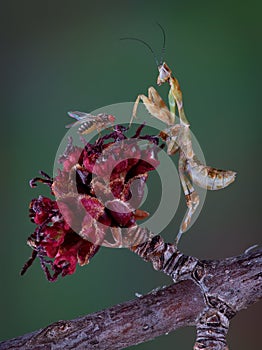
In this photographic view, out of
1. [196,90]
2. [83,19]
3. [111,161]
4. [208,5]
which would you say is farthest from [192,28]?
[111,161]

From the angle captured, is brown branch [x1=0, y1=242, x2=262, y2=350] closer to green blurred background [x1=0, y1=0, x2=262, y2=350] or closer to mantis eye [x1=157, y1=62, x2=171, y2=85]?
mantis eye [x1=157, y1=62, x2=171, y2=85]

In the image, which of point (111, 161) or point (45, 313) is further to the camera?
point (45, 313)

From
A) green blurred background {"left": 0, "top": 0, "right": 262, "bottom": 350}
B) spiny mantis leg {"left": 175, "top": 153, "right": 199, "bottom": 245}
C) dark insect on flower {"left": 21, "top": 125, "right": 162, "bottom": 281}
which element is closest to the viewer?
dark insect on flower {"left": 21, "top": 125, "right": 162, "bottom": 281}

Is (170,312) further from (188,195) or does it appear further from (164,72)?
(164,72)

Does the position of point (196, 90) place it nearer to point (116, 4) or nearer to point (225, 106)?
point (225, 106)

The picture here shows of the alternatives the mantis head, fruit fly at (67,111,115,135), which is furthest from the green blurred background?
fruit fly at (67,111,115,135)

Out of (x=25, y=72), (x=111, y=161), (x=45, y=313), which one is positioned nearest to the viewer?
(x=111, y=161)

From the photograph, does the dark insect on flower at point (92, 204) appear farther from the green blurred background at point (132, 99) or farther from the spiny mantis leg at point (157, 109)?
the green blurred background at point (132, 99)
